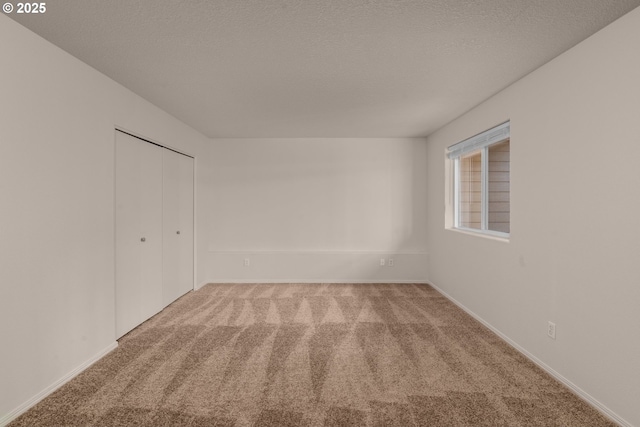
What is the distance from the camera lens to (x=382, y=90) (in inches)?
122

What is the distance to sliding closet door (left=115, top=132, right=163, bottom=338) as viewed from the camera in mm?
3039

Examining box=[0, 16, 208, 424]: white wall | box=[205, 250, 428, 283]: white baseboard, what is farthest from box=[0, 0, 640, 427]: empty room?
box=[205, 250, 428, 283]: white baseboard

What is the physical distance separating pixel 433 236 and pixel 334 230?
164 cm

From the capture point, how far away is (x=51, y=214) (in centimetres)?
221

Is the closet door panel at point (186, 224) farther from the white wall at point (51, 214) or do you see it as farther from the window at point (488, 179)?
the window at point (488, 179)

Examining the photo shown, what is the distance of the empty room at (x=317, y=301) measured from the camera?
189cm

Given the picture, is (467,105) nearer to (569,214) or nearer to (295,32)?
(569,214)

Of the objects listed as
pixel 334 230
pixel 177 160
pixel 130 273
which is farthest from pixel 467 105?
pixel 130 273

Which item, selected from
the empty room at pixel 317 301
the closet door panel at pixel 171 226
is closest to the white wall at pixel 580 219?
the empty room at pixel 317 301

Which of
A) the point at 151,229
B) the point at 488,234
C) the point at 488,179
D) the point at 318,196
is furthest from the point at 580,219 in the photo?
the point at 151,229

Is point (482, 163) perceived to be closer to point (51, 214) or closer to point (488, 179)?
point (488, 179)

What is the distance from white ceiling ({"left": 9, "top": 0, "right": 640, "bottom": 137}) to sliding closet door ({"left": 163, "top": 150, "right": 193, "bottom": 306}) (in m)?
0.96

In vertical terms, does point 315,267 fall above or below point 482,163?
below

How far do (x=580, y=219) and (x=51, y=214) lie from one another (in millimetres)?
3788
